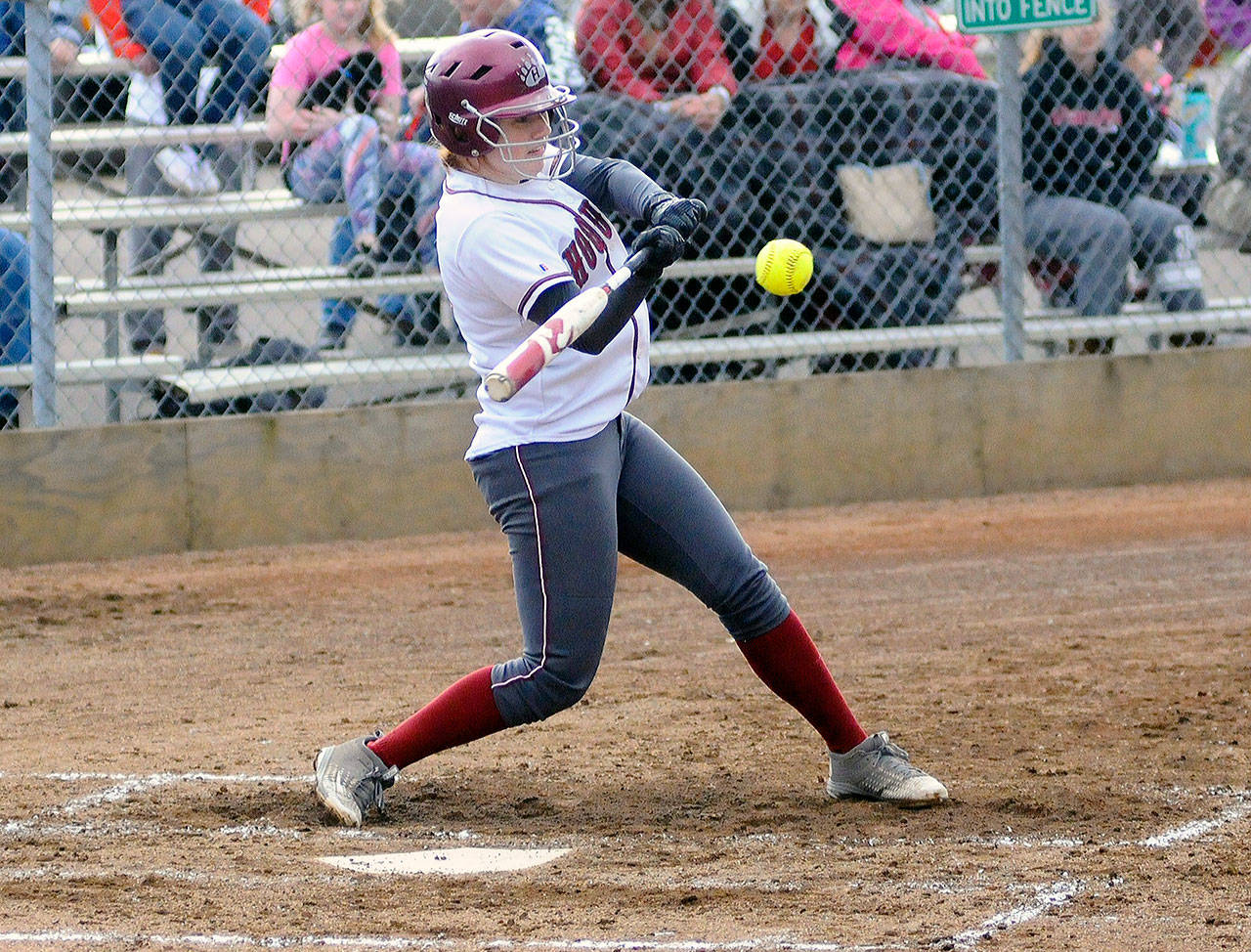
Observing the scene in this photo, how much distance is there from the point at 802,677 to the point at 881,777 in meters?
0.29

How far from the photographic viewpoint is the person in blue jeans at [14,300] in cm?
728

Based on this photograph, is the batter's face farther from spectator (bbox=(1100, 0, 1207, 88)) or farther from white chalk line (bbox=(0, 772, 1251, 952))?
spectator (bbox=(1100, 0, 1207, 88))

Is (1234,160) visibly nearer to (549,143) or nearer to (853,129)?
(853,129)

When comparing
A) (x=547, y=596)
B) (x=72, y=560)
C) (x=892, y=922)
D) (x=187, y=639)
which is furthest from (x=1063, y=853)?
(x=72, y=560)

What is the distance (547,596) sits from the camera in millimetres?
3684

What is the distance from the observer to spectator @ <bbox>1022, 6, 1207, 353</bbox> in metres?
8.27

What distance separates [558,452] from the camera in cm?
363

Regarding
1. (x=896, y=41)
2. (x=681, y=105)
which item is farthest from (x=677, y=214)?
(x=896, y=41)

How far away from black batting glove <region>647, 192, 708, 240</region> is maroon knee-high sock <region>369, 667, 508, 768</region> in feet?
3.47

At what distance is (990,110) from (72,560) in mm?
4688

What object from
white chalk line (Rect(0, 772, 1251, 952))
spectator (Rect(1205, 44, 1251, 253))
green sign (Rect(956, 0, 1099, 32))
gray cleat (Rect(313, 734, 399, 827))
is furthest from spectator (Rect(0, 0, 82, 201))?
spectator (Rect(1205, 44, 1251, 253))

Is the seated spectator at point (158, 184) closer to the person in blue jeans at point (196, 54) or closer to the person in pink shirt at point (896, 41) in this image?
the person in blue jeans at point (196, 54)

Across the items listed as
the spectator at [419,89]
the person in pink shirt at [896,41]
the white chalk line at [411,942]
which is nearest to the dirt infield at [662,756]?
the white chalk line at [411,942]

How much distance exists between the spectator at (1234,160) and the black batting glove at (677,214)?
19.4 feet
